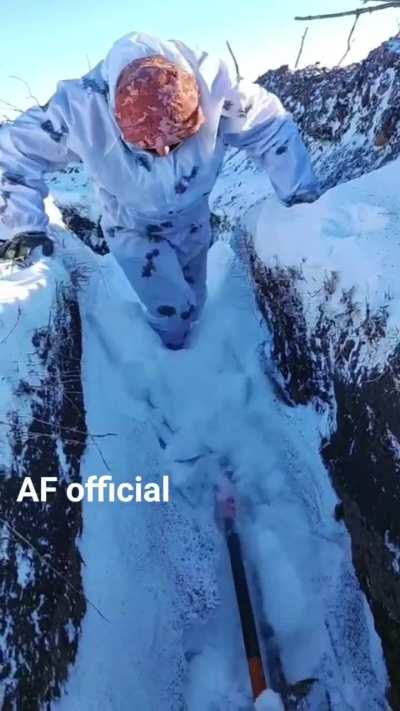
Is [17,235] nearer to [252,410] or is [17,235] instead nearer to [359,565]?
[252,410]

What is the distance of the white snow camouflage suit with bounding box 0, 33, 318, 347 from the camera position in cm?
262

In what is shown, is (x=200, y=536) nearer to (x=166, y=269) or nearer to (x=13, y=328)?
(x=13, y=328)

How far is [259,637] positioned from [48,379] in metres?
1.27

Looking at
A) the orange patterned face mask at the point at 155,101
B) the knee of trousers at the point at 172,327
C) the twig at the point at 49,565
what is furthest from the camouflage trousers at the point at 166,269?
the twig at the point at 49,565

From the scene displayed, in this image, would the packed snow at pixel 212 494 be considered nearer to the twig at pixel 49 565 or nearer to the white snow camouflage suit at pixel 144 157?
the twig at pixel 49 565

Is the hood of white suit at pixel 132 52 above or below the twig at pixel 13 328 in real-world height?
above

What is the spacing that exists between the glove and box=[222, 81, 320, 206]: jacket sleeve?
2.93 ft

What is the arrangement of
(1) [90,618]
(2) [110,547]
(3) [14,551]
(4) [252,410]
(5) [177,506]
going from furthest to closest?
(4) [252,410] → (5) [177,506] → (2) [110,547] → (1) [90,618] → (3) [14,551]

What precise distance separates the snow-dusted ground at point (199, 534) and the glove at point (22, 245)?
0.59 feet

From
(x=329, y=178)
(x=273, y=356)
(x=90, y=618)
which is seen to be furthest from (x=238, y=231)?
(x=90, y=618)

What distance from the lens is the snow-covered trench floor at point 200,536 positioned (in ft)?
7.63

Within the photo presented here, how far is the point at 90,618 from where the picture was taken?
7.37 feet

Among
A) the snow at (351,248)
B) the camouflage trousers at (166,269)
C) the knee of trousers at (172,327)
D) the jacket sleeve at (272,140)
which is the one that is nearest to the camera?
the snow at (351,248)

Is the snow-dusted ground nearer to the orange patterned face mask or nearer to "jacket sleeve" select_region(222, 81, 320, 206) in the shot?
"jacket sleeve" select_region(222, 81, 320, 206)
